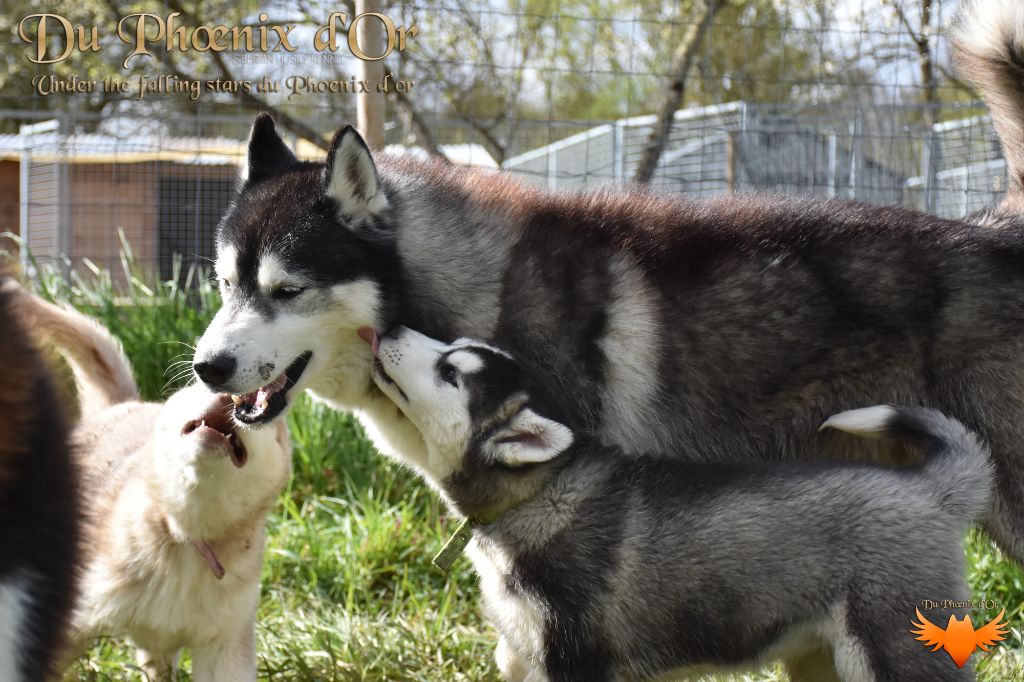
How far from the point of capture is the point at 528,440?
3.26 metres

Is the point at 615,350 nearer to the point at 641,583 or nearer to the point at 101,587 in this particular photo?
the point at 641,583

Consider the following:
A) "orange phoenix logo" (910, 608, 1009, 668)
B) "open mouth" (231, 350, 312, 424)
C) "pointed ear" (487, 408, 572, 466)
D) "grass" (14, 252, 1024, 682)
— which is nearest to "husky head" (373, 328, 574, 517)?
"pointed ear" (487, 408, 572, 466)

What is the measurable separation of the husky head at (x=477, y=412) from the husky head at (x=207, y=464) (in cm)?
75

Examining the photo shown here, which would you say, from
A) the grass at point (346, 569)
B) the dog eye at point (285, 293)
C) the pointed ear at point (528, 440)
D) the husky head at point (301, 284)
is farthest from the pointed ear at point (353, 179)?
the grass at point (346, 569)

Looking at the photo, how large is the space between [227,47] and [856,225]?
5.11 meters

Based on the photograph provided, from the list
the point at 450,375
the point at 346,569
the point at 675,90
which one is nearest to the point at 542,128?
the point at 675,90

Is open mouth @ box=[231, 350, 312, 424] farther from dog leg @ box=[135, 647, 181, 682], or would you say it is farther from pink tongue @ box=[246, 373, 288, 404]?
dog leg @ box=[135, 647, 181, 682]

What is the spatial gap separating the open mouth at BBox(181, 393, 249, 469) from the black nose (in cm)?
63

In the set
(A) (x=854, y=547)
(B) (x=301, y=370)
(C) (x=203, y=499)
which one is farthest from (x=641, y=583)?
(C) (x=203, y=499)

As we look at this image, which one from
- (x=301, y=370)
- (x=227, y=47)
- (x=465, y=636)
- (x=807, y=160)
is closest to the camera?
(x=301, y=370)

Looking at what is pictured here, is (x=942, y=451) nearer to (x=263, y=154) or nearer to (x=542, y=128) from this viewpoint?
(x=263, y=154)

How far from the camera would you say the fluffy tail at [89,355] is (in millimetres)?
4582

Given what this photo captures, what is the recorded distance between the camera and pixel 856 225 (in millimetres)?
3617

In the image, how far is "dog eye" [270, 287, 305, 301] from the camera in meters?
3.18
